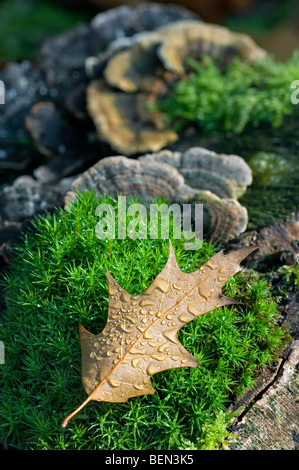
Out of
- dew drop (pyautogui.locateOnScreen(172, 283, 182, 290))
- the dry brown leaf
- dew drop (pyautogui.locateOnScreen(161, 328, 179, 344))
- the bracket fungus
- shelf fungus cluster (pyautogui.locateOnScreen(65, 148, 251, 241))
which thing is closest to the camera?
the dry brown leaf

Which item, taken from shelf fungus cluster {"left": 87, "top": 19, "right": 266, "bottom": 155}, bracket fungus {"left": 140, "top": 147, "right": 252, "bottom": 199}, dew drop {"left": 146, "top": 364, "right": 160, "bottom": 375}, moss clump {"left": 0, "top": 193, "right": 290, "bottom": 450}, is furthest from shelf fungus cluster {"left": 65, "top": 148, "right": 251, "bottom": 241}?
shelf fungus cluster {"left": 87, "top": 19, "right": 266, "bottom": 155}

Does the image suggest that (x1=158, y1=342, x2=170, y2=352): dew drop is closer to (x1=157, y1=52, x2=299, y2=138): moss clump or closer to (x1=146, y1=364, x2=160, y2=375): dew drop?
(x1=146, y1=364, x2=160, y2=375): dew drop

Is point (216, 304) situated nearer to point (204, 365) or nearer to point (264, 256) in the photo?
point (204, 365)

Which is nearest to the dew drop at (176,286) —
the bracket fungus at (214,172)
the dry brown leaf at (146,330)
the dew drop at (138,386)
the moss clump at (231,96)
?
the dry brown leaf at (146,330)

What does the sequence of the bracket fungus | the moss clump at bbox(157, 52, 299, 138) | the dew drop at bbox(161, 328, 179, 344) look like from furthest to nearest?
the moss clump at bbox(157, 52, 299, 138) < the bracket fungus < the dew drop at bbox(161, 328, 179, 344)

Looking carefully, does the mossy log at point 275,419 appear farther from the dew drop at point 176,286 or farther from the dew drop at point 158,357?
the dew drop at point 176,286

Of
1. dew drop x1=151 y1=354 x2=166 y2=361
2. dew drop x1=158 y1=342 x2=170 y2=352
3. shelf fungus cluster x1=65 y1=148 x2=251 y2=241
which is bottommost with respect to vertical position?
dew drop x1=151 y1=354 x2=166 y2=361

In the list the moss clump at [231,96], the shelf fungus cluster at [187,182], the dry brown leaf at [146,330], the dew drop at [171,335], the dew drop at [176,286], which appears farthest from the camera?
the moss clump at [231,96]
